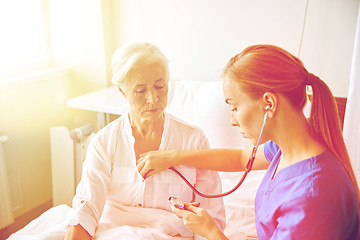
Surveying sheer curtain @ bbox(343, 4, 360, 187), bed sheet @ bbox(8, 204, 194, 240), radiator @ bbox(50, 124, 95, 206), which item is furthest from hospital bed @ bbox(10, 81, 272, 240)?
sheer curtain @ bbox(343, 4, 360, 187)

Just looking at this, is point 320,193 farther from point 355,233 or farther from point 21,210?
point 21,210

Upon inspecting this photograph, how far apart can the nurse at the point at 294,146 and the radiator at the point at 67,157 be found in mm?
1066

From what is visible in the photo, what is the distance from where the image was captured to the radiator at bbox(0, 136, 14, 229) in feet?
6.15

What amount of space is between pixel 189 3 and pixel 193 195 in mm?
1359

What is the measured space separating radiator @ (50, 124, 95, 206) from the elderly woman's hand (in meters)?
0.78

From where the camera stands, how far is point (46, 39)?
7.79 feet

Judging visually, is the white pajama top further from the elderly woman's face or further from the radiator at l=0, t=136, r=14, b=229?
the radiator at l=0, t=136, r=14, b=229

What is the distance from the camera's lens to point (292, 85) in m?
0.82

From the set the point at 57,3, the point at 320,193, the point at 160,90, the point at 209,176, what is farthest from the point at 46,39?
the point at 320,193

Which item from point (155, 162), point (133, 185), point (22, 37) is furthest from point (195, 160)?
point (22, 37)

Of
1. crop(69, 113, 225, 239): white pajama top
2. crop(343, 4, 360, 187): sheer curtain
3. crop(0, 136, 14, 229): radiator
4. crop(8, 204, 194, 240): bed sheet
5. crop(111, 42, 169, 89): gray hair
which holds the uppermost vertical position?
crop(111, 42, 169, 89): gray hair

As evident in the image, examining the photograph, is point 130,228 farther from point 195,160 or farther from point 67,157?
point 67,157

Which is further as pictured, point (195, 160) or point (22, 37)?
point (22, 37)

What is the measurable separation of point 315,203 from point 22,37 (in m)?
2.16
